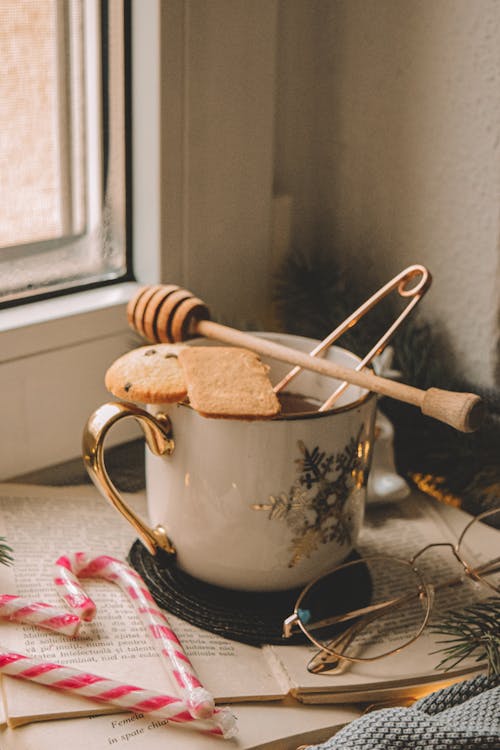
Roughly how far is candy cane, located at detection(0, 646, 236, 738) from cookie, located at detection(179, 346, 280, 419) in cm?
18

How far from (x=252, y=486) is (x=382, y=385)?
11 cm

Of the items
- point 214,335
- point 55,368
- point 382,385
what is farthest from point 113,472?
point 382,385

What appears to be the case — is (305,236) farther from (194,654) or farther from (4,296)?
(194,654)

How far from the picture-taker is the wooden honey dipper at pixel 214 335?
61 centimetres

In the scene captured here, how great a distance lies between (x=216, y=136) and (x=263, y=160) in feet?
0.22

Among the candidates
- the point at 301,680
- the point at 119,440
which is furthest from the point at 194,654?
the point at 119,440

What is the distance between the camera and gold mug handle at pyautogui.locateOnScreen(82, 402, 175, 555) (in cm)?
63

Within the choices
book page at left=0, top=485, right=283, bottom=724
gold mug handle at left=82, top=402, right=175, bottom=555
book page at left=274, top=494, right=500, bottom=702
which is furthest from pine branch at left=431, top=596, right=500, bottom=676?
gold mug handle at left=82, top=402, right=175, bottom=555

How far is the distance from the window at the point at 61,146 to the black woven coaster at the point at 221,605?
30cm

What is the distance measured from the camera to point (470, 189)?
2.72ft

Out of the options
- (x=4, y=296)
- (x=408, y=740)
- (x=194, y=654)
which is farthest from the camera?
(x=4, y=296)

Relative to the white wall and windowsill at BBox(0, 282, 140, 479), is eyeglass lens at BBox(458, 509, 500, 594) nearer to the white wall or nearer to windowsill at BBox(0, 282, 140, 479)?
the white wall

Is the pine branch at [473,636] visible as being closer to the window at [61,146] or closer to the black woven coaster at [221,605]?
the black woven coaster at [221,605]

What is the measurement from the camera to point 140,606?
0.66m
